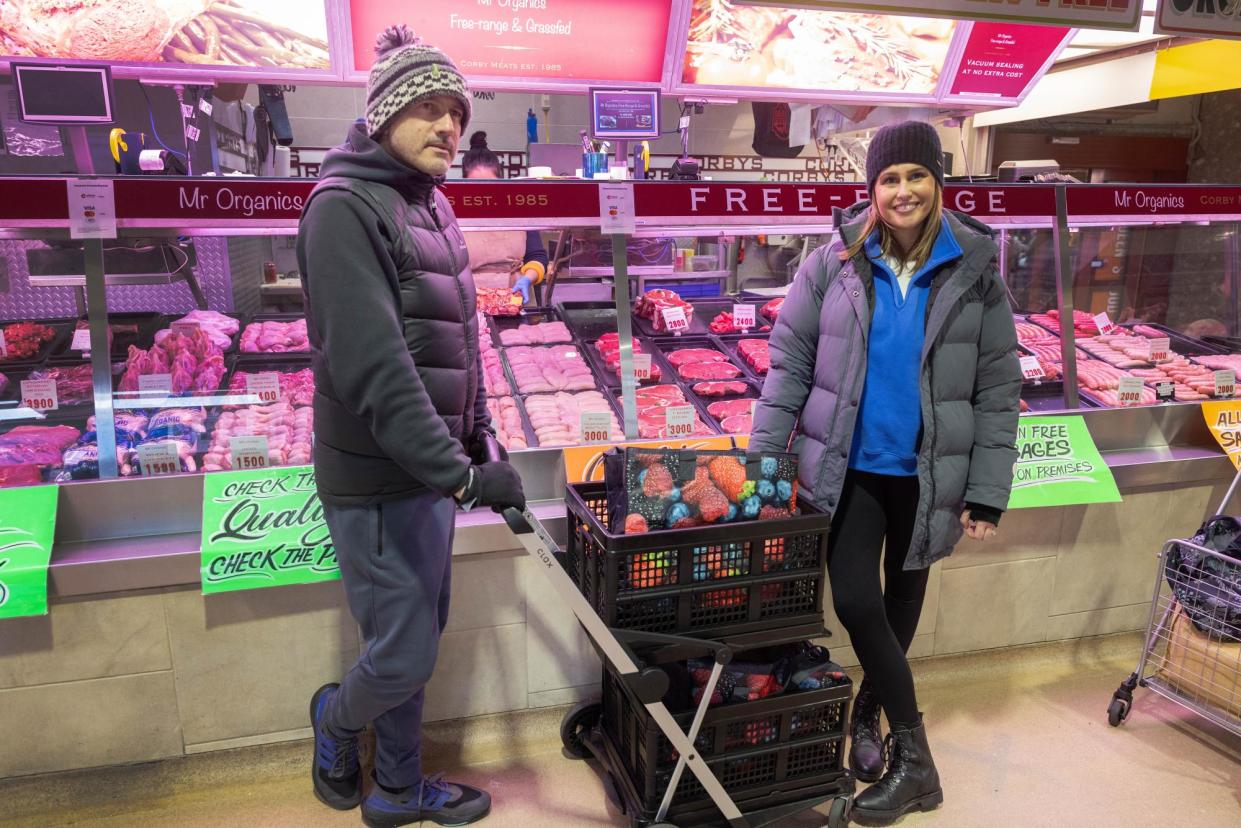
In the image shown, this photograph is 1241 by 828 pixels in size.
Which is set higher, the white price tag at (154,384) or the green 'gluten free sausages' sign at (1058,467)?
the white price tag at (154,384)

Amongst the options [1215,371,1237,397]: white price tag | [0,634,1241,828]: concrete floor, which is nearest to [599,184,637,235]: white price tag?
[0,634,1241,828]: concrete floor

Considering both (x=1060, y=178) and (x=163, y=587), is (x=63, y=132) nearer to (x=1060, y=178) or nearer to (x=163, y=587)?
(x=163, y=587)

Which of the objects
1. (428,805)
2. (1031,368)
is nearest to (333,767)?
(428,805)

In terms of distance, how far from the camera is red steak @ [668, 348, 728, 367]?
3736 mm

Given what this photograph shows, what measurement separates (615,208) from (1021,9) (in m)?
1.76

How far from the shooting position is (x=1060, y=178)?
3.62 meters

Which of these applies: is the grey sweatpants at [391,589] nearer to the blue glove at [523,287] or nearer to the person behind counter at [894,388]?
the person behind counter at [894,388]

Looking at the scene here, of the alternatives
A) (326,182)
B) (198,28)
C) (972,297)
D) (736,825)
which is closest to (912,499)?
(972,297)

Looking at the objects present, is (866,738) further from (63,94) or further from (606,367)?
(63,94)

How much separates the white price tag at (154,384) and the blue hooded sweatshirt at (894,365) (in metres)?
2.37

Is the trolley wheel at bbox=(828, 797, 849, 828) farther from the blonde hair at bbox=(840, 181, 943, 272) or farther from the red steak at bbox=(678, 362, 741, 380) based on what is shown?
the red steak at bbox=(678, 362, 741, 380)

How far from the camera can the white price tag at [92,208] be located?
2.46 m

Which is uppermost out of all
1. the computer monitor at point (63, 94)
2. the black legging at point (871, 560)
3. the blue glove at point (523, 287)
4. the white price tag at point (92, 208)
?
the computer monitor at point (63, 94)

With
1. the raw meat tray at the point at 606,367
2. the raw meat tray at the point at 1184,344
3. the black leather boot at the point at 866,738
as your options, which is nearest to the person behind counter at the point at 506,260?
the raw meat tray at the point at 606,367
